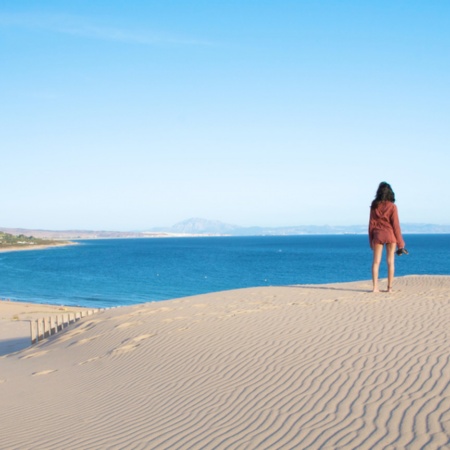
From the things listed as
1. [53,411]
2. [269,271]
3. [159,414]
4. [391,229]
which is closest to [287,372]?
[159,414]

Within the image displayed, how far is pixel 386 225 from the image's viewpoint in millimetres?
12906

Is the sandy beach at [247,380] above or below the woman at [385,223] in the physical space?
below

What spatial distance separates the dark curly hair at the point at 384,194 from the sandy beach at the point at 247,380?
2.16m

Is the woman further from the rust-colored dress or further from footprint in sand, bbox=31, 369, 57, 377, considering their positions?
footprint in sand, bbox=31, 369, 57, 377

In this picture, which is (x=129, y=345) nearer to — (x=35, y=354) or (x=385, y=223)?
(x=35, y=354)

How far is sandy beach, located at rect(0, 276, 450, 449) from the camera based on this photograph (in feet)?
18.1

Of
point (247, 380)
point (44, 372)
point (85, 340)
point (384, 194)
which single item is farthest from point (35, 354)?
point (384, 194)

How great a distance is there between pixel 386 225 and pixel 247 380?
22.3ft

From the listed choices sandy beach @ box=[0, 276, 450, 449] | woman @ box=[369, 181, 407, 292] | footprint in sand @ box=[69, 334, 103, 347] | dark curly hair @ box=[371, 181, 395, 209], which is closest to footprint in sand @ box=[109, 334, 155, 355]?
sandy beach @ box=[0, 276, 450, 449]

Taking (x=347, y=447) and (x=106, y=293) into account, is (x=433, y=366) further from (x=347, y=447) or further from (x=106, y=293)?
(x=106, y=293)

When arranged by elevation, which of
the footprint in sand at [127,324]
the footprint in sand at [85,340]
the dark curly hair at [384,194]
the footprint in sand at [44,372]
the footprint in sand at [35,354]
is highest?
the dark curly hair at [384,194]

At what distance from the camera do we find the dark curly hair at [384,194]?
12922mm

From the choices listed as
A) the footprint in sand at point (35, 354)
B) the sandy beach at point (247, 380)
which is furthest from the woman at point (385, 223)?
the footprint in sand at point (35, 354)

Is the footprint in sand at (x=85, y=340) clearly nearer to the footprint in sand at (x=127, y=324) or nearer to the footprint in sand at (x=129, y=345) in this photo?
the footprint in sand at (x=127, y=324)
